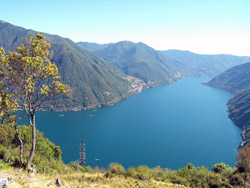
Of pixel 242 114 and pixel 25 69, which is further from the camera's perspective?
pixel 242 114

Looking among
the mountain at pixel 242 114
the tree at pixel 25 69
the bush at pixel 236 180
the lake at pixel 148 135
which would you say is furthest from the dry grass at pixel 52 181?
the mountain at pixel 242 114

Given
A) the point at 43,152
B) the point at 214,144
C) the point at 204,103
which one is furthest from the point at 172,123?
the point at 43,152

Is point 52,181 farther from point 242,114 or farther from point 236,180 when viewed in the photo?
point 242,114

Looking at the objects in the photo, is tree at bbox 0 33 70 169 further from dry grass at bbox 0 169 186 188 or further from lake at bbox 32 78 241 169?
lake at bbox 32 78 241 169

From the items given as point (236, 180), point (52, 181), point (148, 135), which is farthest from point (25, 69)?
point (148, 135)

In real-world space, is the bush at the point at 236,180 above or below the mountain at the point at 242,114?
below

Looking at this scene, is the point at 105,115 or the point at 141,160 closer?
the point at 141,160

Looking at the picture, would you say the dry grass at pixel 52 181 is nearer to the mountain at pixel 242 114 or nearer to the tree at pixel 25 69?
the tree at pixel 25 69

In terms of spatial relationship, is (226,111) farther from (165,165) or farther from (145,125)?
(165,165)

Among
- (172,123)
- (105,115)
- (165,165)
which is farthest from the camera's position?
(105,115)
